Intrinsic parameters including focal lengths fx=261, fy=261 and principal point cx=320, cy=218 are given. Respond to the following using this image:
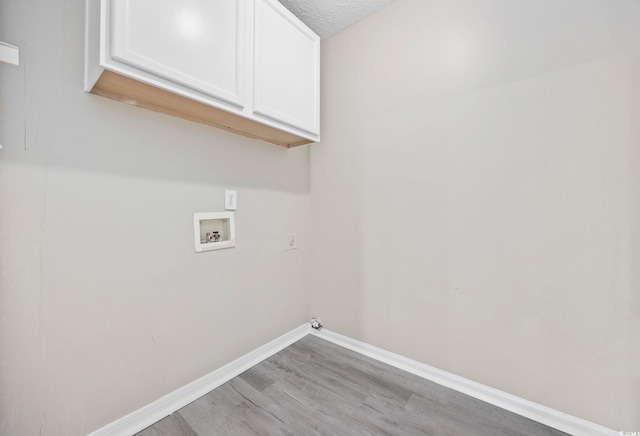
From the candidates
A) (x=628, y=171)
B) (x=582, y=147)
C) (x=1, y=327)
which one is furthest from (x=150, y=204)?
(x=628, y=171)

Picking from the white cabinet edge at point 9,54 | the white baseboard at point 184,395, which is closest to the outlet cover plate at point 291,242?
the white baseboard at point 184,395

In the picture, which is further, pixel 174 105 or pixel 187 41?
pixel 174 105

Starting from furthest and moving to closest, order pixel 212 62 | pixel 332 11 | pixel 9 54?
1. pixel 332 11
2. pixel 212 62
3. pixel 9 54

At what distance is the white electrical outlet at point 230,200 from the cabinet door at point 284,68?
19.4 inches

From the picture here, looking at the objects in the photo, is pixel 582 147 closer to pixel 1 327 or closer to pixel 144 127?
pixel 144 127

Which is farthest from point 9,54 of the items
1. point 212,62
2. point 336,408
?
point 336,408

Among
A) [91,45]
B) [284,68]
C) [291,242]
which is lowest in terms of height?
[291,242]

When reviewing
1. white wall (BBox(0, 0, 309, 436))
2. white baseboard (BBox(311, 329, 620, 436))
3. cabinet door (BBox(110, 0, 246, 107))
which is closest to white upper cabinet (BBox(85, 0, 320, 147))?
cabinet door (BBox(110, 0, 246, 107))

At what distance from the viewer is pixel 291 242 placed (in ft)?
6.55

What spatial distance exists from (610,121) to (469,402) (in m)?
1.48

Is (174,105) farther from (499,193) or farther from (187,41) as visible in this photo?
(499,193)

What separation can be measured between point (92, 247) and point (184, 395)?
878 millimetres

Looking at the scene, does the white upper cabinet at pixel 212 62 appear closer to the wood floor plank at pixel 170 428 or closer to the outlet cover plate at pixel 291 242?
the outlet cover plate at pixel 291 242

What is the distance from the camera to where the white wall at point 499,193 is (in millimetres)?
1122
